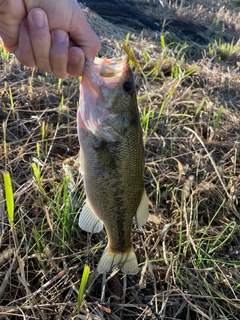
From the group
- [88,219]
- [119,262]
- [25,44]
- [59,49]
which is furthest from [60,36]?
[119,262]

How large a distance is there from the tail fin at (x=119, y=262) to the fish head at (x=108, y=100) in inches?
25.8

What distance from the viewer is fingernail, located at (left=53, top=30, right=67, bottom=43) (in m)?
1.77

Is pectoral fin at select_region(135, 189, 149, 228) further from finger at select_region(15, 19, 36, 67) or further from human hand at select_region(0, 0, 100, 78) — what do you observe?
finger at select_region(15, 19, 36, 67)

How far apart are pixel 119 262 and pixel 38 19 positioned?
51.8 inches

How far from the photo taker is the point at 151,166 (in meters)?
3.18

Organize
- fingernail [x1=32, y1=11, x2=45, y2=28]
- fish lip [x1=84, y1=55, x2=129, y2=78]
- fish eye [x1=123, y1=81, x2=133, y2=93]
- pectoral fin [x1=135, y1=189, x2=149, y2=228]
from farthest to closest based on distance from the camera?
pectoral fin [x1=135, y1=189, x2=149, y2=228] < fish eye [x1=123, y1=81, x2=133, y2=93] < fish lip [x1=84, y1=55, x2=129, y2=78] < fingernail [x1=32, y1=11, x2=45, y2=28]

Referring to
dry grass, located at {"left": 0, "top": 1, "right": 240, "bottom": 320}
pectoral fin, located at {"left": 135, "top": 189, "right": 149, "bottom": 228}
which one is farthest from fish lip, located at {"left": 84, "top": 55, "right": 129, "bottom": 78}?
dry grass, located at {"left": 0, "top": 1, "right": 240, "bottom": 320}

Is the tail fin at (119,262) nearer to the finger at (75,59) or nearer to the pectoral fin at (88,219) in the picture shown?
the pectoral fin at (88,219)

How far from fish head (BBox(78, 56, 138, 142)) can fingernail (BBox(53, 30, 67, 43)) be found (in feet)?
0.53

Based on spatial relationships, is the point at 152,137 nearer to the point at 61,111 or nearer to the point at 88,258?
the point at 61,111

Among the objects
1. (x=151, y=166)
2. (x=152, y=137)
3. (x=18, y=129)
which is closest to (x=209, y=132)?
(x=152, y=137)

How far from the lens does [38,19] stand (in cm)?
169

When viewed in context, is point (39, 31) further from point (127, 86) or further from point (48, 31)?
point (127, 86)

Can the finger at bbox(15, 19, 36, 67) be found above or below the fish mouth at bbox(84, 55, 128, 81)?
above
